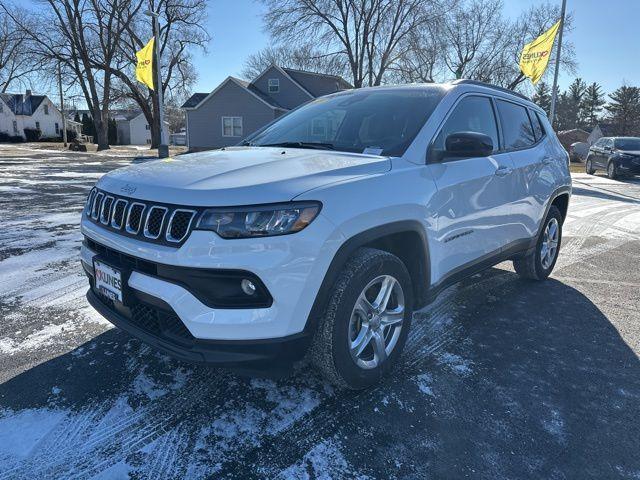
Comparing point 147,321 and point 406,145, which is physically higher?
point 406,145

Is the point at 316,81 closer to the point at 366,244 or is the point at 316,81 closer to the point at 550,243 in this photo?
the point at 550,243

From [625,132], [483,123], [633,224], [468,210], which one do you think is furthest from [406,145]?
[625,132]

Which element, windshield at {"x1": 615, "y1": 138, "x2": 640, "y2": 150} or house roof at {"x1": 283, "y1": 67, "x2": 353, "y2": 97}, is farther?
house roof at {"x1": 283, "y1": 67, "x2": 353, "y2": 97}

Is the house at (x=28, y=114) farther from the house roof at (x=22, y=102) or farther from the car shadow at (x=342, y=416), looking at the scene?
the car shadow at (x=342, y=416)

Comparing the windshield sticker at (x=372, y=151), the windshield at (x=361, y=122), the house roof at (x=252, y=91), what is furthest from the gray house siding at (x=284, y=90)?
the windshield sticker at (x=372, y=151)

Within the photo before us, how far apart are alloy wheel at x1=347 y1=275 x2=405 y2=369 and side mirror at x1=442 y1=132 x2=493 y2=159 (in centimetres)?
95

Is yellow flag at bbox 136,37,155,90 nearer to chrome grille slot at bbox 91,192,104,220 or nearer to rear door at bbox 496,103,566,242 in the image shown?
rear door at bbox 496,103,566,242

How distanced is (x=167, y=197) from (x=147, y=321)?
2.28 ft

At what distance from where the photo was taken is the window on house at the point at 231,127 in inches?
1305

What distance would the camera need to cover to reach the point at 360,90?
4.05 metres

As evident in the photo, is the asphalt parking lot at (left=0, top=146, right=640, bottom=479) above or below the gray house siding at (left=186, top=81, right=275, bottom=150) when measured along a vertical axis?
below

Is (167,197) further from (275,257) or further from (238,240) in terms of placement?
(275,257)

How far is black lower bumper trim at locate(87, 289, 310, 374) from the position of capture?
221 cm

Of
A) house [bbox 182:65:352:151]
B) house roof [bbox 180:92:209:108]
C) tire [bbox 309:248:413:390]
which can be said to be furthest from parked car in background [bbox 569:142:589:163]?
tire [bbox 309:248:413:390]
